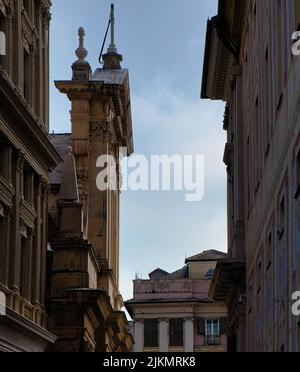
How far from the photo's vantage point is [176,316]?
3873 inches

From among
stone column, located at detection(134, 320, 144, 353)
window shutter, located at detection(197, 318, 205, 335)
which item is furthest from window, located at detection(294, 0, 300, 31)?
window shutter, located at detection(197, 318, 205, 335)

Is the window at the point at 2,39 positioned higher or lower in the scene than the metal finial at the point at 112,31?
lower

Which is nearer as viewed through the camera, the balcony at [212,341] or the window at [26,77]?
the window at [26,77]

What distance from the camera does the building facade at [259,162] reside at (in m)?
26.1

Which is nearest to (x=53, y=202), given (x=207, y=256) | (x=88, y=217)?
(x=88, y=217)

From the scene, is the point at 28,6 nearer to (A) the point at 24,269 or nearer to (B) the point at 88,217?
(A) the point at 24,269

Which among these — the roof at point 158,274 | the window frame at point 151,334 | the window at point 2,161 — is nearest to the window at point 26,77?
the window at point 2,161

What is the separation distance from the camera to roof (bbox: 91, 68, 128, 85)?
2751 inches

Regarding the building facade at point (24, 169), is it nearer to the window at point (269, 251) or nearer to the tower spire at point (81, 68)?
the window at point (269, 251)

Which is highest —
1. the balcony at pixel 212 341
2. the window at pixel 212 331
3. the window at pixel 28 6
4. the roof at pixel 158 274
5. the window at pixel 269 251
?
the roof at pixel 158 274

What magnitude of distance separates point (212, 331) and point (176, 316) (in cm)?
311

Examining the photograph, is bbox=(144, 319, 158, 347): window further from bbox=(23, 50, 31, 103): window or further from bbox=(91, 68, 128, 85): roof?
bbox=(23, 50, 31, 103): window
